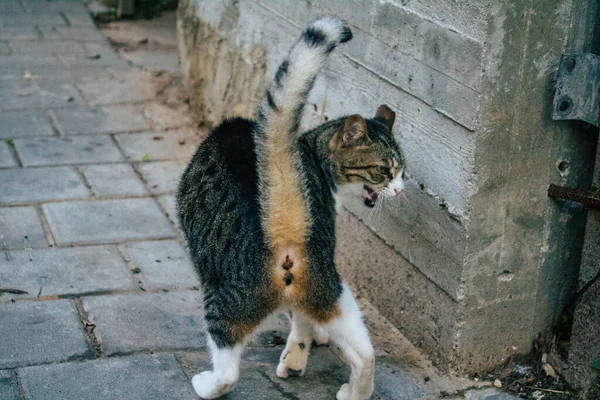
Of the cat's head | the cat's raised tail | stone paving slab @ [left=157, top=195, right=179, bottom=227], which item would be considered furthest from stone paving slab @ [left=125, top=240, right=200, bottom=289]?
the cat's raised tail

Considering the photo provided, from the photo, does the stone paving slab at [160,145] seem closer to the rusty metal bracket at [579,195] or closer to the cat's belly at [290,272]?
the cat's belly at [290,272]

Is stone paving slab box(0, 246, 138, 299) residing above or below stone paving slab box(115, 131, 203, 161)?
above

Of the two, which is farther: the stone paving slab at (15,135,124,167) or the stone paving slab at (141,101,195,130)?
the stone paving slab at (141,101,195,130)

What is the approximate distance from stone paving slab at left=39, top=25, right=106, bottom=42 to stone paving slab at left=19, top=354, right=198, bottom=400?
500cm

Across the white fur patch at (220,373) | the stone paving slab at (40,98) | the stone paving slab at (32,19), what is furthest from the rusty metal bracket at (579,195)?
the stone paving slab at (32,19)

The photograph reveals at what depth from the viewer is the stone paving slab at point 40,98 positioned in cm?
651

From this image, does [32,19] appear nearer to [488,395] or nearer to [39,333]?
[39,333]

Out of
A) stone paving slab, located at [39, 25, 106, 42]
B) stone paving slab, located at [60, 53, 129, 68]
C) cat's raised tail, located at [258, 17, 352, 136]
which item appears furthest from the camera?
stone paving slab, located at [39, 25, 106, 42]

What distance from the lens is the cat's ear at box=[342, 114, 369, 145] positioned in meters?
3.56

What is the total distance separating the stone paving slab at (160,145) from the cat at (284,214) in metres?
2.24

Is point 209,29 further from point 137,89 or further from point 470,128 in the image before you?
point 470,128

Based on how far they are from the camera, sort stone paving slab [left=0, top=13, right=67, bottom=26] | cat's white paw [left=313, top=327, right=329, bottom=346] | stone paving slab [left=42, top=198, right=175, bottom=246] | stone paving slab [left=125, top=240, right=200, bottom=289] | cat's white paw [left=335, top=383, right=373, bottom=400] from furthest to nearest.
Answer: stone paving slab [left=0, top=13, right=67, bottom=26] → stone paving slab [left=42, top=198, right=175, bottom=246] → stone paving slab [left=125, top=240, right=200, bottom=289] → cat's white paw [left=313, top=327, right=329, bottom=346] → cat's white paw [left=335, top=383, right=373, bottom=400]

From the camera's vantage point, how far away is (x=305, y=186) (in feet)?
10.3

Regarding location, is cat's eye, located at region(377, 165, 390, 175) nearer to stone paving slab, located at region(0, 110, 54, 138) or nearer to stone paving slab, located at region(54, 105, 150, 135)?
stone paving slab, located at region(54, 105, 150, 135)
